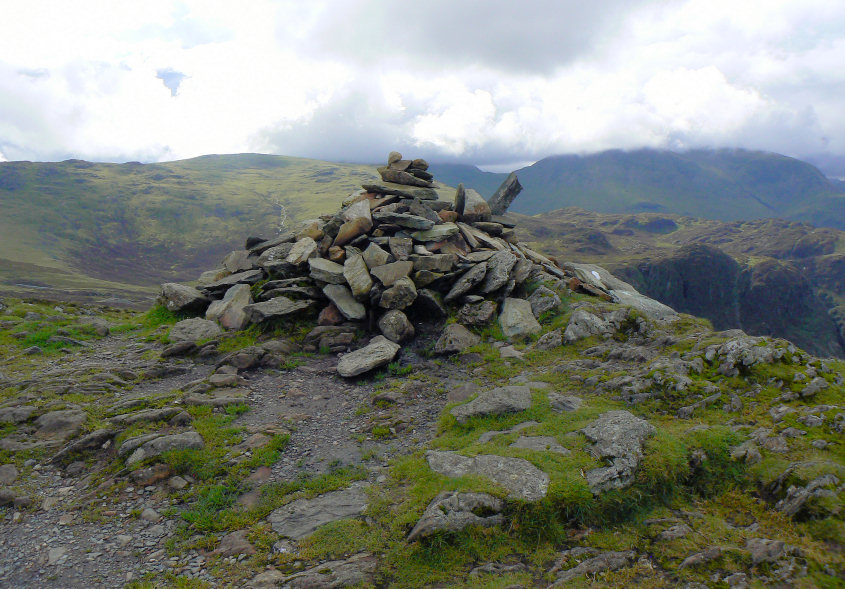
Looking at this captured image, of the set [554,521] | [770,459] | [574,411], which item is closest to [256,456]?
[554,521]

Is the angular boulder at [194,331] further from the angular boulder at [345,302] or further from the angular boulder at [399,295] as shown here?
the angular boulder at [399,295]

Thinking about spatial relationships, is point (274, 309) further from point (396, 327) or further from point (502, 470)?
point (502, 470)

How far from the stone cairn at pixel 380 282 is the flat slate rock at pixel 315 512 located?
767cm

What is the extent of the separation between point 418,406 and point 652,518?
8438mm

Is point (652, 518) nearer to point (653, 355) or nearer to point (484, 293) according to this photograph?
point (653, 355)

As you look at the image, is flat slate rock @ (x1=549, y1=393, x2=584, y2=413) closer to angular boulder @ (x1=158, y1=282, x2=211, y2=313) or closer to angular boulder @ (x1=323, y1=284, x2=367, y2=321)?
angular boulder @ (x1=323, y1=284, x2=367, y2=321)

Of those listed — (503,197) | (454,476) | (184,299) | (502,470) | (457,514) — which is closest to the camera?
(457,514)

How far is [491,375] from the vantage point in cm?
1758

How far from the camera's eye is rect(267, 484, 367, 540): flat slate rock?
10.1 metres

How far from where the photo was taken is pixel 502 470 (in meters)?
10.4

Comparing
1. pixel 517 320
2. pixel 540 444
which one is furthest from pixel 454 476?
pixel 517 320

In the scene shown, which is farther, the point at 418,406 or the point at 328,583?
the point at 418,406

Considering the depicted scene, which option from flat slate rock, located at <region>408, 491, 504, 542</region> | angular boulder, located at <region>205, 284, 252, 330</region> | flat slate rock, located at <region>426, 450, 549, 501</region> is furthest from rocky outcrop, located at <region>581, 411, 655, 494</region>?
angular boulder, located at <region>205, 284, 252, 330</region>

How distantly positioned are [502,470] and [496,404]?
12.6 feet
